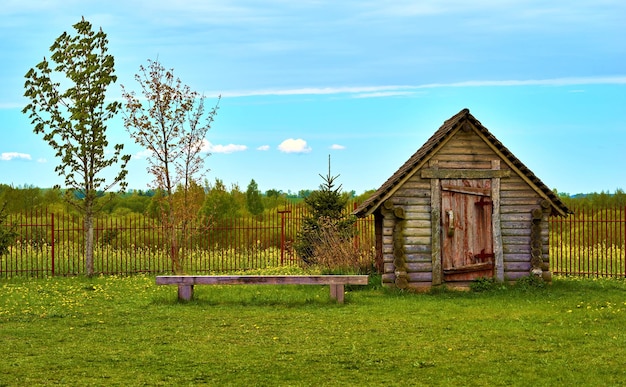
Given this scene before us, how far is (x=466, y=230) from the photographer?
21016mm

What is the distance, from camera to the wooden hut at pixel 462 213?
2059 centimetres

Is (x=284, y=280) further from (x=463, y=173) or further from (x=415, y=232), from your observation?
(x=463, y=173)

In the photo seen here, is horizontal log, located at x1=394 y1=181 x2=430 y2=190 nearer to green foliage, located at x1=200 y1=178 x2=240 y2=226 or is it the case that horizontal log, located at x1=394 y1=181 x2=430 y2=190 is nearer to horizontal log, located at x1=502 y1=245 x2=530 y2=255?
horizontal log, located at x1=502 y1=245 x2=530 y2=255

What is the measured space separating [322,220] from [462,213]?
568 centimetres

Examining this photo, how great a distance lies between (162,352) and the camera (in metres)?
13.2

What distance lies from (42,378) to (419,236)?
11248mm

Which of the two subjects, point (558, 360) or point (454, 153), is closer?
point (558, 360)

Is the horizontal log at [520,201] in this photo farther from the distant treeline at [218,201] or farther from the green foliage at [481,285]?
the distant treeline at [218,201]

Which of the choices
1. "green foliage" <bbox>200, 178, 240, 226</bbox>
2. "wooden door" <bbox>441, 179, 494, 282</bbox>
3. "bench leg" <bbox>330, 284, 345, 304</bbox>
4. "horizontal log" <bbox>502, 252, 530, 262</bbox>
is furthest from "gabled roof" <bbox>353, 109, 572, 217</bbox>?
"green foliage" <bbox>200, 178, 240, 226</bbox>

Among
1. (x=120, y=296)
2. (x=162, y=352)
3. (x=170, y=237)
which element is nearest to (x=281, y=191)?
(x=170, y=237)

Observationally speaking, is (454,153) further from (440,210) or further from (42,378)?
(42,378)

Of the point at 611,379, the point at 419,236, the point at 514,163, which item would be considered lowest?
the point at 611,379

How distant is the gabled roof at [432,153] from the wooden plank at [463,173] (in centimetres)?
26

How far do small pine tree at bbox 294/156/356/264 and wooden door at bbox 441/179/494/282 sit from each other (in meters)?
4.81
